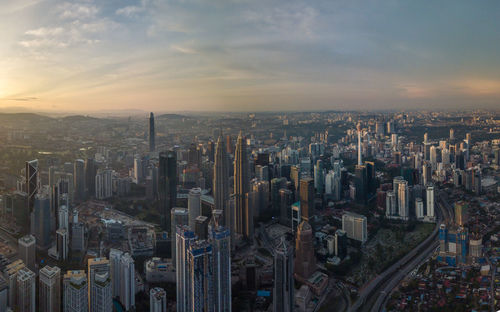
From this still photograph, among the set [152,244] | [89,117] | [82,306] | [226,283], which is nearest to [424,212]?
[226,283]

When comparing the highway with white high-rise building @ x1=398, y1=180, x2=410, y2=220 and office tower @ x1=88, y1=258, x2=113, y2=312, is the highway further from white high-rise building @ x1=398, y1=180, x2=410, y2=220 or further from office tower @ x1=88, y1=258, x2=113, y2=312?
office tower @ x1=88, y1=258, x2=113, y2=312

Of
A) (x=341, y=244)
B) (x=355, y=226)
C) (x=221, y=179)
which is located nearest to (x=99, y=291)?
(x=221, y=179)

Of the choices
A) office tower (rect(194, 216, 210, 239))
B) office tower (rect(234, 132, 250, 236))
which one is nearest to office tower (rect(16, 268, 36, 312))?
office tower (rect(194, 216, 210, 239))

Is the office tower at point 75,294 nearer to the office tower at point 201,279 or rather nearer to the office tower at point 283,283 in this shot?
the office tower at point 201,279

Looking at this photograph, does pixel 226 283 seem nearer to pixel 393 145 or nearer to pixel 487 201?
pixel 487 201

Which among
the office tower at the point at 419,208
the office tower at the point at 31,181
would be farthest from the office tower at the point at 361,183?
the office tower at the point at 31,181
